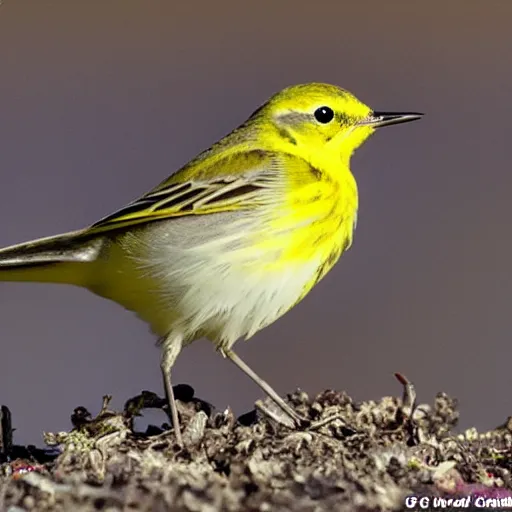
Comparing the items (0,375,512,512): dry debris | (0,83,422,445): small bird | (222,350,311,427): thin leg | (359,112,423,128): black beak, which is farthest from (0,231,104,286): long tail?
(359,112,423,128): black beak

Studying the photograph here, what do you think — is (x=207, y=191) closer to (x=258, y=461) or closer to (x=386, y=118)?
(x=386, y=118)

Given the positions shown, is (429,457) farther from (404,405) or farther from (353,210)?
(353,210)

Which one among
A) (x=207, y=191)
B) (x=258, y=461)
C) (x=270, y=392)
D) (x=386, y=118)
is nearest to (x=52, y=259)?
(x=207, y=191)

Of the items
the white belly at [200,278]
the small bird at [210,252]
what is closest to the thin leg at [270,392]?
the small bird at [210,252]

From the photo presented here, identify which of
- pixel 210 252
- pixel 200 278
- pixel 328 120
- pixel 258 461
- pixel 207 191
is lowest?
pixel 258 461

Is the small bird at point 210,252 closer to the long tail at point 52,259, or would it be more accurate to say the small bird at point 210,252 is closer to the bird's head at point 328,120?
the long tail at point 52,259

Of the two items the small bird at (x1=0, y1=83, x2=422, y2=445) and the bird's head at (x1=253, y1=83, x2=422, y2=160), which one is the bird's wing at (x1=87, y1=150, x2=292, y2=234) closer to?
the small bird at (x1=0, y1=83, x2=422, y2=445)
